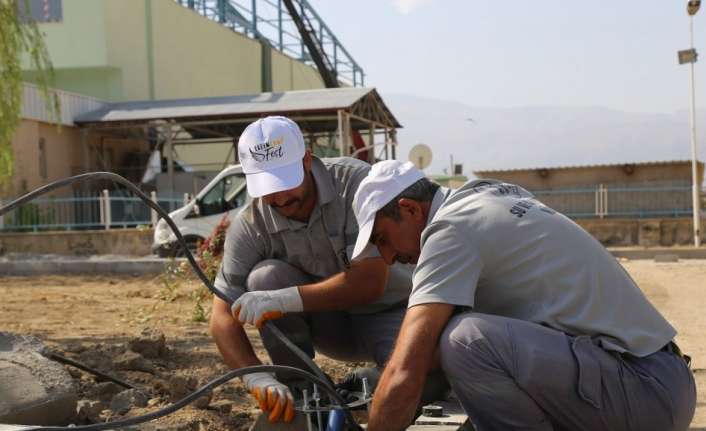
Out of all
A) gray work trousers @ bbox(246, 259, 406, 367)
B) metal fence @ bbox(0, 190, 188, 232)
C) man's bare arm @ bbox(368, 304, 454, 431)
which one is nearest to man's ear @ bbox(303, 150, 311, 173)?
gray work trousers @ bbox(246, 259, 406, 367)

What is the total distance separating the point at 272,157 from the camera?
3.01 metres

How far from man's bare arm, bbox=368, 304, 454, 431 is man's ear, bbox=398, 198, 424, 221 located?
12.9 inches

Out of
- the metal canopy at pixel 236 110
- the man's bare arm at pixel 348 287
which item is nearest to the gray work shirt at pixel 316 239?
the man's bare arm at pixel 348 287

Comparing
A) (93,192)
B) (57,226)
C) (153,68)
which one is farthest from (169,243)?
(153,68)

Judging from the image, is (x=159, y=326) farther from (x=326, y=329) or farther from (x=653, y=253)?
(x=653, y=253)

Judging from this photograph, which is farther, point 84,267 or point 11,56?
point 84,267

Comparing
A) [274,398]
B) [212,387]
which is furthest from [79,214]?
[212,387]

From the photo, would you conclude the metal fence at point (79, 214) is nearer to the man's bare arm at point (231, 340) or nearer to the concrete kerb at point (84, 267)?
the concrete kerb at point (84, 267)

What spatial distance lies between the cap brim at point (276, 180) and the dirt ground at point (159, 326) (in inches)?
38.7

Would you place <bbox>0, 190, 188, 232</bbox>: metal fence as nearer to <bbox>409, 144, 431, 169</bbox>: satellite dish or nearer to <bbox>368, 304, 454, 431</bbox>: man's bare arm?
<bbox>409, 144, 431, 169</bbox>: satellite dish

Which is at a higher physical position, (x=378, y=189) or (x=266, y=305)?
(x=378, y=189)

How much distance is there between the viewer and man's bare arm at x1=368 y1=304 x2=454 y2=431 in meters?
2.16

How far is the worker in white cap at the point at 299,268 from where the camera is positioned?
2973 mm

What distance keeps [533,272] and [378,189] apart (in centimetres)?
54
